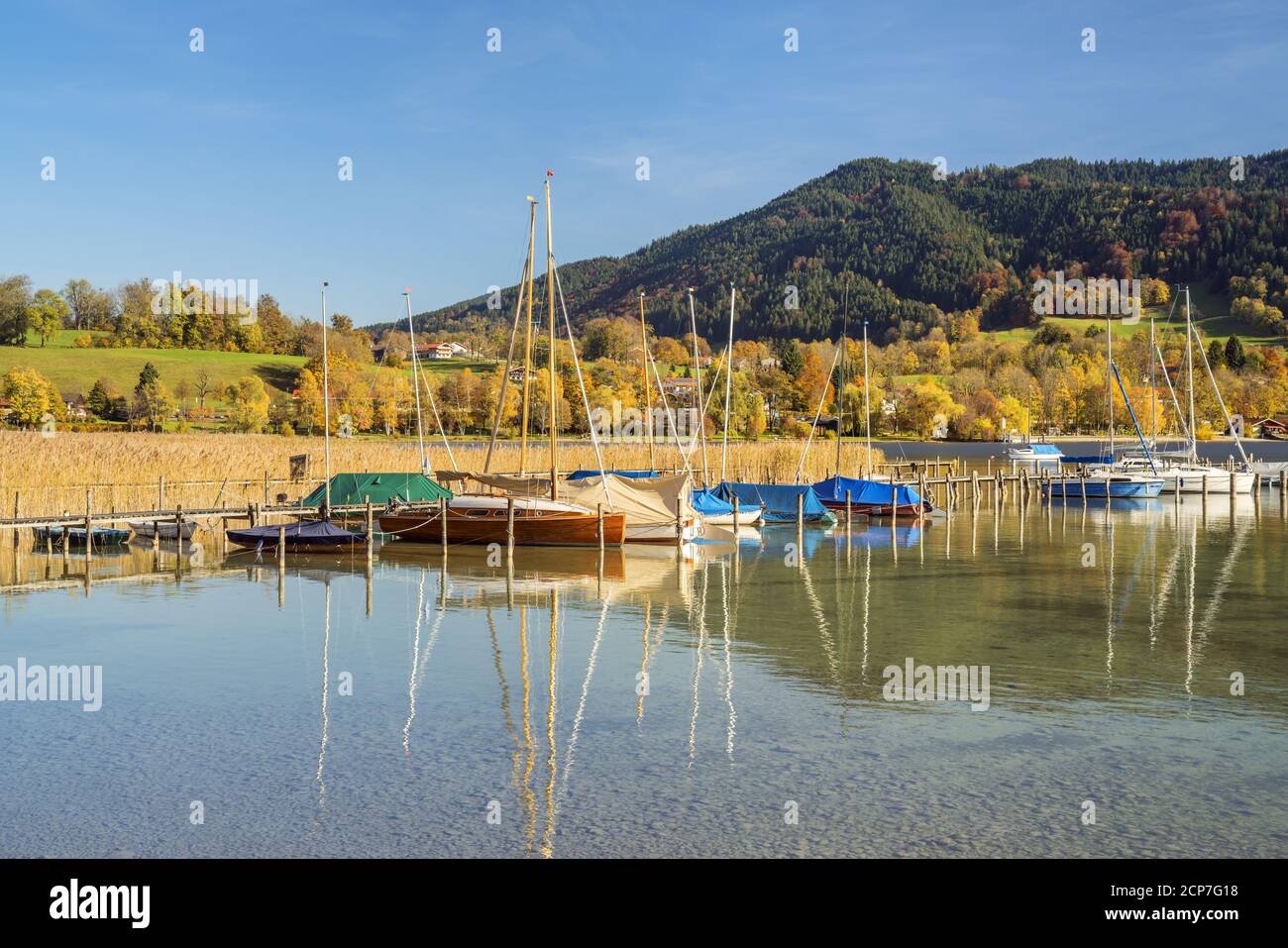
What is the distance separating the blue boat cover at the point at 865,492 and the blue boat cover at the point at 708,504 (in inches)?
249

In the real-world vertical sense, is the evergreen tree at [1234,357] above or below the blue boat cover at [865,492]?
above

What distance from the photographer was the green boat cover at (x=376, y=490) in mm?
39938

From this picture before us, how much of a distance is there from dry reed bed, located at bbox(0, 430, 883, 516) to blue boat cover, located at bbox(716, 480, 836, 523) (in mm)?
9015

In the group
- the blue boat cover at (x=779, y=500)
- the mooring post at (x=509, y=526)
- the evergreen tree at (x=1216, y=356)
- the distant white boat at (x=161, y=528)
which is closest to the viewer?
the mooring post at (x=509, y=526)

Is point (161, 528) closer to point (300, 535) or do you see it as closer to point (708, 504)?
point (300, 535)

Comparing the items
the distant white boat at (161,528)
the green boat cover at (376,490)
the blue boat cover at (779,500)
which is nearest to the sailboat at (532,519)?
the green boat cover at (376,490)

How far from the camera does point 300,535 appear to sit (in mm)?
33062

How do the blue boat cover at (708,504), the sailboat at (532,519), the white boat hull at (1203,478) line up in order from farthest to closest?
1. the white boat hull at (1203,478)
2. the blue boat cover at (708,504)
3. the sailboat at (532,519)

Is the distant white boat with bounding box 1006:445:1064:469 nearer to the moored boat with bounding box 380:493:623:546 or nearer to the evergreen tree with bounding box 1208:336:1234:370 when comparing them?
the moored boat with bounding box 380:493:623:546

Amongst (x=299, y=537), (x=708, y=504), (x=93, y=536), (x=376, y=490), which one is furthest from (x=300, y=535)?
(x=708, y=504)

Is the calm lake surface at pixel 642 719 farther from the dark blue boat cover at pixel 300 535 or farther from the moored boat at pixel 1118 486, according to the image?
the moored boat at pixel 1118 486

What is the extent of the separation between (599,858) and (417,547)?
2676 centimetres

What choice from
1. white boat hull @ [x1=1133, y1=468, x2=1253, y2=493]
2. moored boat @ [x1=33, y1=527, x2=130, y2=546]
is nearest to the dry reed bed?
moored boat @ [x1=33, y1=527, x2=130, y2=546]
